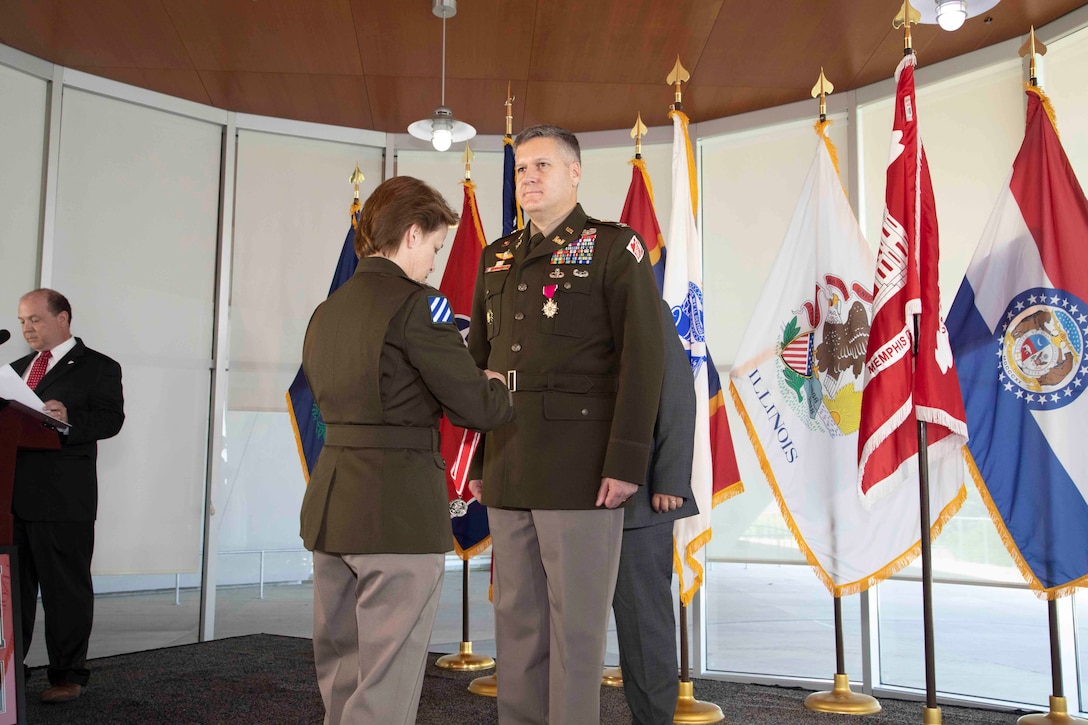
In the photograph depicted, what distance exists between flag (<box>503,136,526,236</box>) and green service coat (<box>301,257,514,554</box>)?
2011 millimetres

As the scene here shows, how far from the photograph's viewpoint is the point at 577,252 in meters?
2.28

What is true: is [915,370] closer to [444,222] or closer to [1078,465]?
[1078,465]

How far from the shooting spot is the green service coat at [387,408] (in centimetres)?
180

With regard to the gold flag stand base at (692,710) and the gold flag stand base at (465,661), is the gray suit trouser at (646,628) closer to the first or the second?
the gold flag stand base at (692,710)

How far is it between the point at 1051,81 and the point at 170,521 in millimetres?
4698

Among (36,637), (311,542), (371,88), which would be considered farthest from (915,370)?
(36,637)

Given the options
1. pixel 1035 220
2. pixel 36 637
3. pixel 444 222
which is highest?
pixel 1035 220

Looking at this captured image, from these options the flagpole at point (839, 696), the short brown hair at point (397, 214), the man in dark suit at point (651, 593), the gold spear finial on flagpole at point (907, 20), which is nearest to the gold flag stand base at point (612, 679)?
the flagpole at point (839, 696)

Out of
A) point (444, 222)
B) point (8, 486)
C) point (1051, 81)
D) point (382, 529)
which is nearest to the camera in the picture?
point (382, 529)

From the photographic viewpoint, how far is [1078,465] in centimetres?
288

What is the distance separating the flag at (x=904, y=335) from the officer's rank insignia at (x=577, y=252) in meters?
1.31

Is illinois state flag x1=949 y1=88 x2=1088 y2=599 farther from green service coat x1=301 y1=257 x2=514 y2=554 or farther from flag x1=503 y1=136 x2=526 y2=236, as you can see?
green service coat x1=301 y1=257 x2=514 y2=554

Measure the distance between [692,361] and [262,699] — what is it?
7.05 ft

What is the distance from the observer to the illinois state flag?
9.48ft
